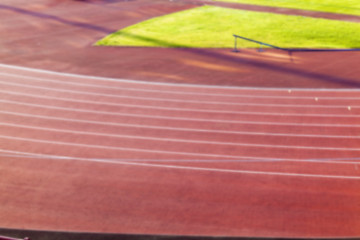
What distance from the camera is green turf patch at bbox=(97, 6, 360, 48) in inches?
826

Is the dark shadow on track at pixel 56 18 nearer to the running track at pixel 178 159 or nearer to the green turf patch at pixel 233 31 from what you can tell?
the green turf patch at pixel 233 31

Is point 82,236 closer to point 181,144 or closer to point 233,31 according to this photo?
point 181,144

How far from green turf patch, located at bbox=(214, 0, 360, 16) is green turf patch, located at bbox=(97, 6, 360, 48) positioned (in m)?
2.63

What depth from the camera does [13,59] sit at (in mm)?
19078

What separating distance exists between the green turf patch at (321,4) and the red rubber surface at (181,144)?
354 inches

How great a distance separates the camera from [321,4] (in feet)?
94.6

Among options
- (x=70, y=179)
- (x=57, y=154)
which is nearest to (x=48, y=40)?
(x=57, y=154)

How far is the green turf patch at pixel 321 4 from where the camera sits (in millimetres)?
27078

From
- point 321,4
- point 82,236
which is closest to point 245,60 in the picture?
point 82,236

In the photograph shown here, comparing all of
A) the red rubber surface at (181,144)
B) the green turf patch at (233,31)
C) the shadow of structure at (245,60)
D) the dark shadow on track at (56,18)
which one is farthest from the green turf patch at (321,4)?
the dark shadow on track at (56,18)

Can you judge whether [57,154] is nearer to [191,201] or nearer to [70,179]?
[70,179]

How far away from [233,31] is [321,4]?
8.41 m

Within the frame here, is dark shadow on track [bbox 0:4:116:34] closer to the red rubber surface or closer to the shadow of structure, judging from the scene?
the shadow of structure

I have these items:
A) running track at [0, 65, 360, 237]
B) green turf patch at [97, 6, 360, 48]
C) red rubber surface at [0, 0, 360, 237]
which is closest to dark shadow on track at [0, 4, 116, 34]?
green turf patch at [97, 6, 360, 48]
